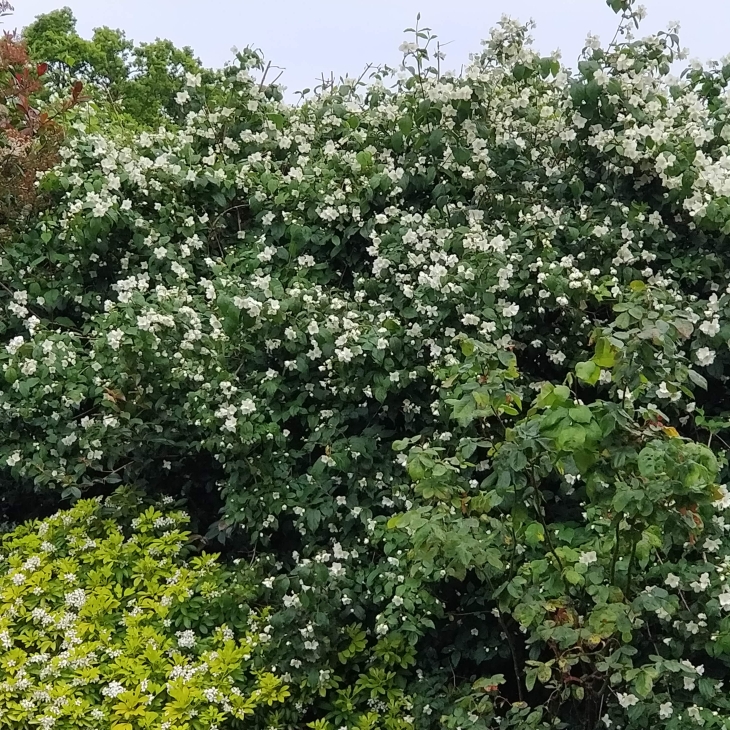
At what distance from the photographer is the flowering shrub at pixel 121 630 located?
2.66 m

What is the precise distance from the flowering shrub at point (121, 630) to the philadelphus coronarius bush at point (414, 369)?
35 mm

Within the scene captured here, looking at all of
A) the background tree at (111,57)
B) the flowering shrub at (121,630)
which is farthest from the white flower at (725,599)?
the background tree at (111,57)

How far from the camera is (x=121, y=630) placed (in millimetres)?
3016

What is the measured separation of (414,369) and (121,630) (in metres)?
1.62

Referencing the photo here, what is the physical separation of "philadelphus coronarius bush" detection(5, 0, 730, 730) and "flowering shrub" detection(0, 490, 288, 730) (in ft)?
0.11

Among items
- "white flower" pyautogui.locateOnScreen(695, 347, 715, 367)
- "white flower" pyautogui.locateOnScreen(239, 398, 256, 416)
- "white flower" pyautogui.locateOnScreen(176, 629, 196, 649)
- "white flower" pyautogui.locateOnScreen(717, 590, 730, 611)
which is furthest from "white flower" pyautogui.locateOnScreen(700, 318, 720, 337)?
"white flower" pyautogui.locateOnScreen(176, 629, 196, 649)

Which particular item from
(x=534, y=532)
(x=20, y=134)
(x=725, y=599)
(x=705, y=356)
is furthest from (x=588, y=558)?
(x=20, y=134)

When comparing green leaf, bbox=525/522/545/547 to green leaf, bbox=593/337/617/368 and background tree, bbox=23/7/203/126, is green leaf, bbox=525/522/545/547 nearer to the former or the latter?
green leaf, bbox=593/337/617/368

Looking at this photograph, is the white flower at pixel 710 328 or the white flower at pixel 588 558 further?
Result: the white flower at pixel 710 328

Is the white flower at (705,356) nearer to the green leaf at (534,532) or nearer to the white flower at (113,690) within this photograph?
the green leaf at (534,532)

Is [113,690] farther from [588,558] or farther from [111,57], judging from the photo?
[111,57]

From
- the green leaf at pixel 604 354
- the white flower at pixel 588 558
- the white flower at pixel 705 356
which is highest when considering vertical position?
the white flower at pixel 705 356

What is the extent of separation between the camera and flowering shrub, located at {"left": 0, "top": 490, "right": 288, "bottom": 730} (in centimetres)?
266

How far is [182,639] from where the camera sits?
2.90 metres
